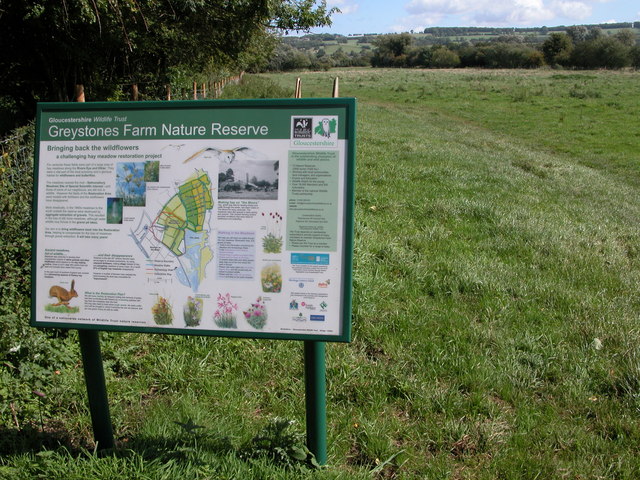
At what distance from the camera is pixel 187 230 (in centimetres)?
260

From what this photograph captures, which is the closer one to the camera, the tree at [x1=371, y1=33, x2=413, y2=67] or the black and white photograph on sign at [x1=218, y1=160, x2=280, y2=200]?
the black and white photograph on sign at [x1=218, y1=160, x2=280, y2=200]

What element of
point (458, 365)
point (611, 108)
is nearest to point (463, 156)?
point (458, 365)

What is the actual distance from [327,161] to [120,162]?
95 centimetres

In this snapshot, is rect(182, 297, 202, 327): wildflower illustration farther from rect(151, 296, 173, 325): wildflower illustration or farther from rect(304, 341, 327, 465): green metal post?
rect(304, 341, 327, 465): green metal post

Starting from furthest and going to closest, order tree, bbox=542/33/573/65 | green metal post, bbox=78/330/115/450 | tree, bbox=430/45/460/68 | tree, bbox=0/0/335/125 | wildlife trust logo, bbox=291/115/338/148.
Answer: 1. tree, bbox=430/45/460/68
2. tree, bbox=542/33/573/65
3. tree, bbox=0/0/335/125
4. green metal post, bbox=78/330/115/450
5. wildlife trust logo, bbox=291/115/338/148

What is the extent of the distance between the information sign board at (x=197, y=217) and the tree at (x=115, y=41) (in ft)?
30.6

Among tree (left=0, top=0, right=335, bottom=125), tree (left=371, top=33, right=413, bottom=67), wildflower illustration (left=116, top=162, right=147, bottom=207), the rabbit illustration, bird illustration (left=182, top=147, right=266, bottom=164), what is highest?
tree (left=371, top=33, right=413, bottom=67)

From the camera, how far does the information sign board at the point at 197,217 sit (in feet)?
8.25

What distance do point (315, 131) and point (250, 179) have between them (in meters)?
0.35

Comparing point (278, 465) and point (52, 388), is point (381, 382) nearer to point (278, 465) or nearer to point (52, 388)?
point (278, 465)

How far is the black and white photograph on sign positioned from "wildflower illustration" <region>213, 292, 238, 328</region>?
1.49 feet

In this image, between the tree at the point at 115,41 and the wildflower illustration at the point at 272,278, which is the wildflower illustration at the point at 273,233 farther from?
the tree at the point at 115,41

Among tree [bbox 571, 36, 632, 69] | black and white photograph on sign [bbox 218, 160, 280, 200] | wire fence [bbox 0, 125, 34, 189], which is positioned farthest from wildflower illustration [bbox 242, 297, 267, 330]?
tree [bbox 571, 36, 632, 69]

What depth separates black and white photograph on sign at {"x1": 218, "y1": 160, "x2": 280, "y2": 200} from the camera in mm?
2541
